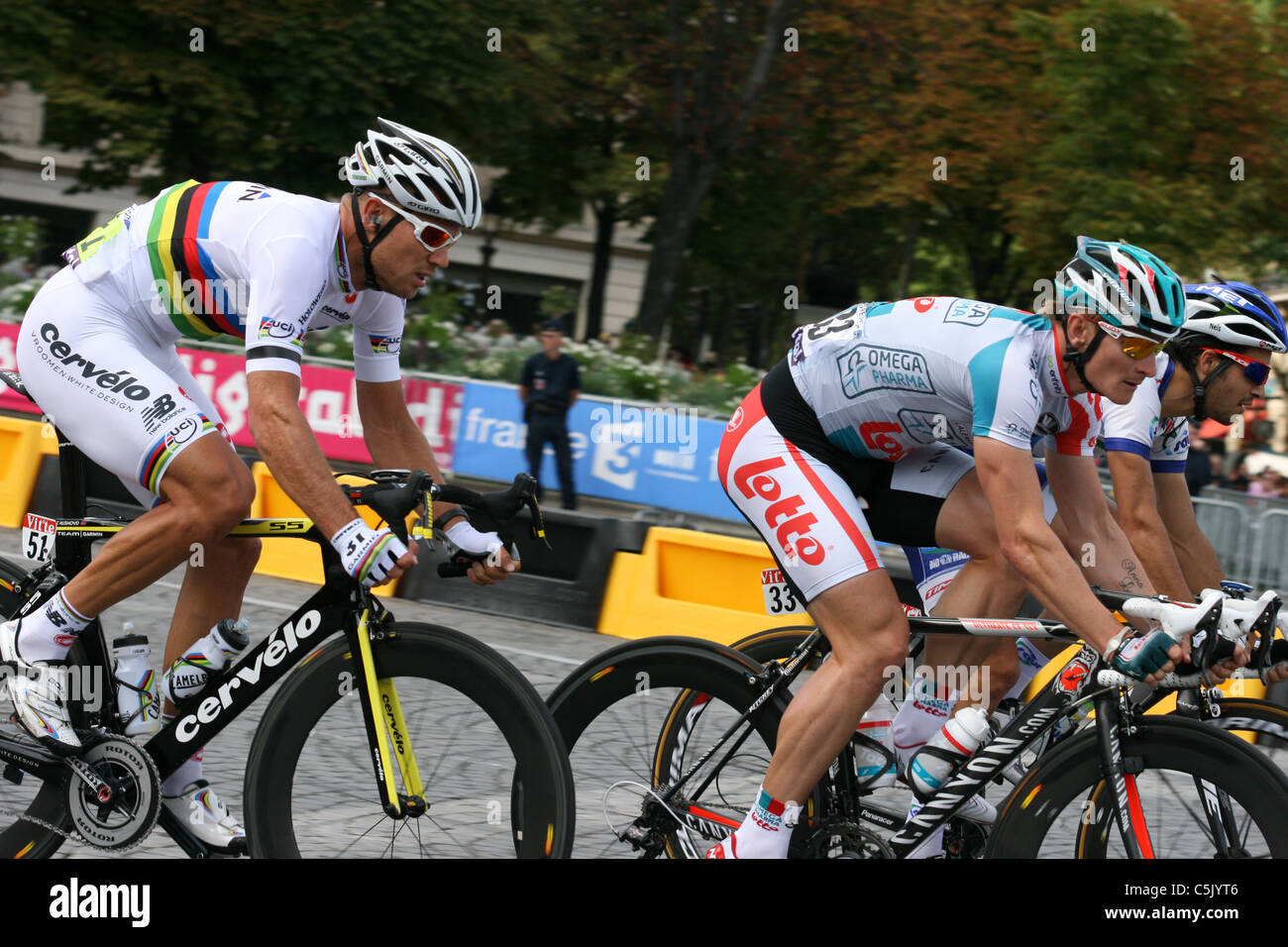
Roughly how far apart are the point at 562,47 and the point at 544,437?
469 inches

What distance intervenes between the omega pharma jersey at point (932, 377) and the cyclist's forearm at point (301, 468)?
1.32 m

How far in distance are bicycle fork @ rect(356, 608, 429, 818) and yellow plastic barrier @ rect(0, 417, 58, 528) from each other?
7.58 metres

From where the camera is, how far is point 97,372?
3838mm

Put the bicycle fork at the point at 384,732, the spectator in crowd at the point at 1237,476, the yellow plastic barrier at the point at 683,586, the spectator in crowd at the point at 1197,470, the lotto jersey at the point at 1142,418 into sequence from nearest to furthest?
the bicycle fork at the point at 384,732 < the lotto jersey at the point at 1142,418 < the yellow plastic barrier at the point at 683,586 < the spectator in crowd at the point at 1197,470 < the spectator in crowd at the point at 1237,476

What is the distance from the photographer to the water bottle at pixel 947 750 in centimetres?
402

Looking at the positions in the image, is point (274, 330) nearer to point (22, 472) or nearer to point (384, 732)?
point (384, 732)

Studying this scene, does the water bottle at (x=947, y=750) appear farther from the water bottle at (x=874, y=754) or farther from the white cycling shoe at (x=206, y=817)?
the white cycling shoe at (x=206, y=817)

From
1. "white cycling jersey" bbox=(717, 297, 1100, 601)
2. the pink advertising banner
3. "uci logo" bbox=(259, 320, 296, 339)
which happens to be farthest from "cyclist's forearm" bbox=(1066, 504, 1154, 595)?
the pink advertising banner

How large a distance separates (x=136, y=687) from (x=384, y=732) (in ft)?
2.69

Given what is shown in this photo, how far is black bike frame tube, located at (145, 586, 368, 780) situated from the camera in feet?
12.6

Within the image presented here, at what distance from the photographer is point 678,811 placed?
421cm

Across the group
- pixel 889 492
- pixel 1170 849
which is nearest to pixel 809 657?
pixel 889 492

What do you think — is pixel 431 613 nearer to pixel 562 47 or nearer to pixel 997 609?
pixel 997 609

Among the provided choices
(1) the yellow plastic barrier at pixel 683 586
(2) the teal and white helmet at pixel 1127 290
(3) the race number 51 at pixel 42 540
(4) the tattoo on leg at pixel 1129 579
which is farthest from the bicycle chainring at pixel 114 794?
(1) the yellow plastic barrier at pixel 683 586
